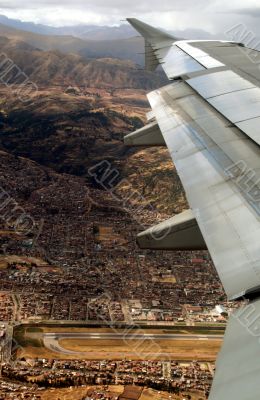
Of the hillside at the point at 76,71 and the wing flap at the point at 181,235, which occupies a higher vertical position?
the hillside at the point at 76,71

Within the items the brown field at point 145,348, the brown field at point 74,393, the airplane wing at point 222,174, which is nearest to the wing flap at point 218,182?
the airplane wing at point 222,174

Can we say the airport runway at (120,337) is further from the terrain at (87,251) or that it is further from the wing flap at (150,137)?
the wing flap at (150,137)

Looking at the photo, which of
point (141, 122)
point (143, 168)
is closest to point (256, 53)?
point (143, 168)

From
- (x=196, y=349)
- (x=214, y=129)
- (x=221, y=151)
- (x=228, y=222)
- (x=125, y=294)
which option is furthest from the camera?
(x=125, y=294)

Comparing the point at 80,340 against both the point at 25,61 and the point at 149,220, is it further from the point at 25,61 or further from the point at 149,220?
the point at 25,61

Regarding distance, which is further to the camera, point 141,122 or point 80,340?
point 141,122

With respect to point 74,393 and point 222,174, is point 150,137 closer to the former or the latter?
point 222,174

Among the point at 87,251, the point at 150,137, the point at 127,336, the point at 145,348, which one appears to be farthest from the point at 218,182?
the point at 87,251
